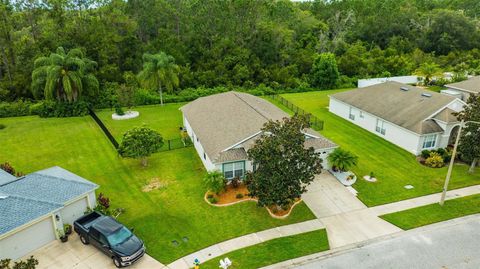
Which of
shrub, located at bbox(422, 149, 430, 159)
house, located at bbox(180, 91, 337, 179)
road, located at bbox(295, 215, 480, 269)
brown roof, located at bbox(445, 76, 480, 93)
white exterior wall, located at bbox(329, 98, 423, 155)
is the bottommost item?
road, located at bbox(295, 215, 480, 269)

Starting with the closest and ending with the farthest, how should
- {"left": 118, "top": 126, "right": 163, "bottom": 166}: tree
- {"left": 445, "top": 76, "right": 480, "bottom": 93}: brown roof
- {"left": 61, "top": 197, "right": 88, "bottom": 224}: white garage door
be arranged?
1. {"left": 61, "top": 197, "right": 88, "bottom": 224}: white garage door
2. {"left": 118, "top": 126, "right": 163, "bottom": 166}: tree
3. {"left": 445, "top": 76, "right": 480, "bottom": 93}: brown roof

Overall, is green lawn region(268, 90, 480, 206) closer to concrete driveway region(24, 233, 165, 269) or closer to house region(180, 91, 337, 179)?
house region(180, 91, 337, 179)

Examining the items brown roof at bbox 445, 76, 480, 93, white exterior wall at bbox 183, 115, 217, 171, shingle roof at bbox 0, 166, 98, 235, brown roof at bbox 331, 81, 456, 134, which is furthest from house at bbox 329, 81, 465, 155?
shingle roof at bbox 0, 166, 98, 235

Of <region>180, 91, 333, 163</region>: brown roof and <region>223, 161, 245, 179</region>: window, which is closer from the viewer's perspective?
<region>223, 161, 245, 179</region>: window

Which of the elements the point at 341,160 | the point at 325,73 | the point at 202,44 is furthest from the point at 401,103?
the point at 202,44

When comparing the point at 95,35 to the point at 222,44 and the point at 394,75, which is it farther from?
the point at 394,75

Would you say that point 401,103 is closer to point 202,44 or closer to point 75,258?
point 75,258

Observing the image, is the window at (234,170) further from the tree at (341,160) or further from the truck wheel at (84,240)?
the truck wheel at (84,240)
